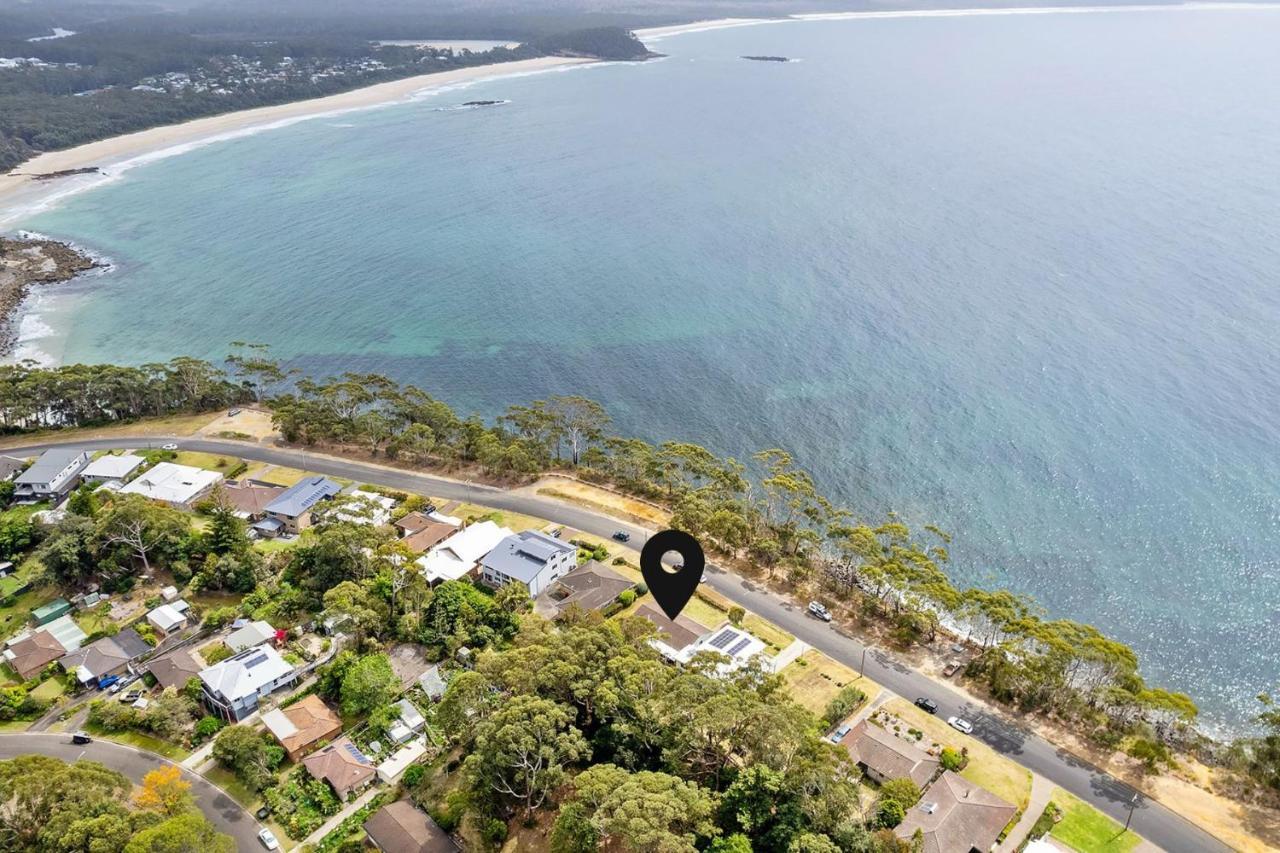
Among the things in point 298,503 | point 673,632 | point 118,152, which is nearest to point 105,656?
point 298,503

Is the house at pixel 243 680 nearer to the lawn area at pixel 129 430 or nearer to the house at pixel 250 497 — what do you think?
the house at pixel 250 497

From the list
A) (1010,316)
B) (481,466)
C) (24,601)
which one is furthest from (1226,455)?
(24,601)

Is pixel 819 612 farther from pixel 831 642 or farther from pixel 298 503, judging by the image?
pixel 298 503

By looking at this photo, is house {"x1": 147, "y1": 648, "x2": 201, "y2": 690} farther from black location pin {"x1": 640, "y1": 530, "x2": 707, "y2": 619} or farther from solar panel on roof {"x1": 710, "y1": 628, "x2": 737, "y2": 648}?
black location pin {"x1": 640, "y1": 530, "x2": 707, "y2": 619}

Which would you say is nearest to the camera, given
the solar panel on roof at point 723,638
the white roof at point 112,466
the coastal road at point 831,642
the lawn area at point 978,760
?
the coastal road at point 831,642

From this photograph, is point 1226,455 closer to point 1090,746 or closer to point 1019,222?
point 1090,746

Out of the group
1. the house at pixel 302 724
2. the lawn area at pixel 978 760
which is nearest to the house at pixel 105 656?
the house at pixel 302 724

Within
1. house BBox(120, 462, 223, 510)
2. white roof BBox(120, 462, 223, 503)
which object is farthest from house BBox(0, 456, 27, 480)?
white roof BBox(120, 462, 223, 503)
